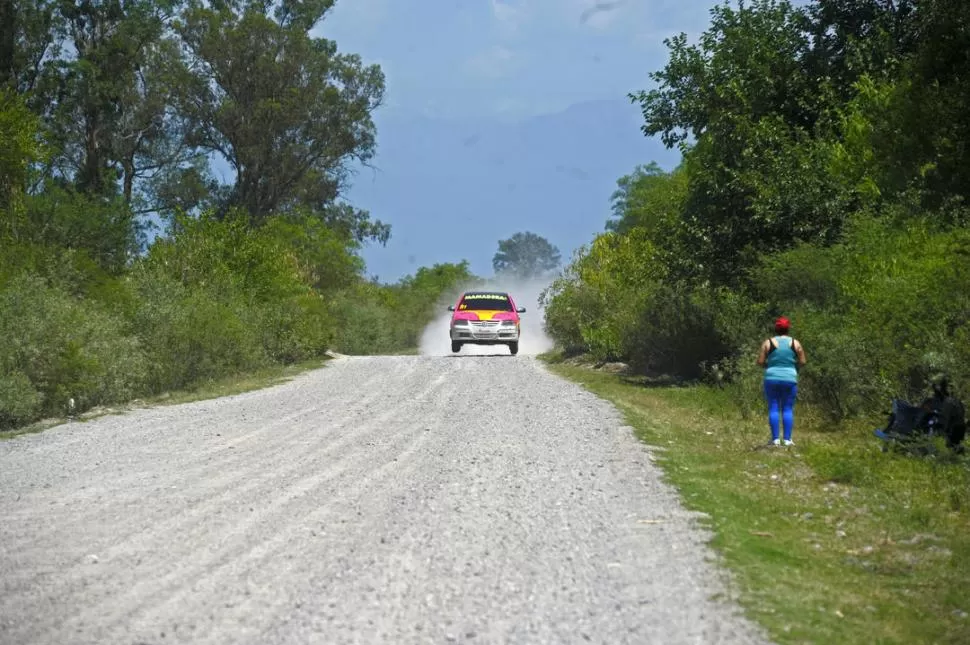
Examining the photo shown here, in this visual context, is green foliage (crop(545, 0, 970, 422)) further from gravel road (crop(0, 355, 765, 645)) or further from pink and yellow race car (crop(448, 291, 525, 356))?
gravel road (crop(0, 355, 765, 645))

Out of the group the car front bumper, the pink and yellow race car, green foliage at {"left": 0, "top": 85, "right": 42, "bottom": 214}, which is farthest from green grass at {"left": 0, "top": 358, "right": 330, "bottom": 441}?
green foliage at {"left": 0, "top": 85, "right": 42, "bottom": 214}

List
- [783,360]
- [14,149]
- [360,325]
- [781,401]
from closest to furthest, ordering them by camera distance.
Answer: [783,360]
[781,401]
[14,149]
[360,325]

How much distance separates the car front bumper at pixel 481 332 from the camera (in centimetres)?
4159

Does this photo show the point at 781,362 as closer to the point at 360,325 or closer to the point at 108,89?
the point at 108,89

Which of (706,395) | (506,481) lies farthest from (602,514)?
(706,395)

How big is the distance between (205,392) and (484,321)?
15503 mm

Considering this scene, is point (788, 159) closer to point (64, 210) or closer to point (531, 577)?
point (531, 577)

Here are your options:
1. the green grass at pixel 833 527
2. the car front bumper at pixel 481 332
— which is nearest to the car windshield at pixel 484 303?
the car front bumper at pixel 481 332

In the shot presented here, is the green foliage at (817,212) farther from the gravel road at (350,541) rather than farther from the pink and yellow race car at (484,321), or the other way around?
the gravel road at (350,541)

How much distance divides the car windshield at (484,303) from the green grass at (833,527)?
2323 centimetres

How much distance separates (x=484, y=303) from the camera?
138 ft

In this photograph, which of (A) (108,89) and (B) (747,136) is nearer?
(B) (747,136)

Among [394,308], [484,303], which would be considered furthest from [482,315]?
[394,308]

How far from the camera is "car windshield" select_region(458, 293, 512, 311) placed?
1647 inches
